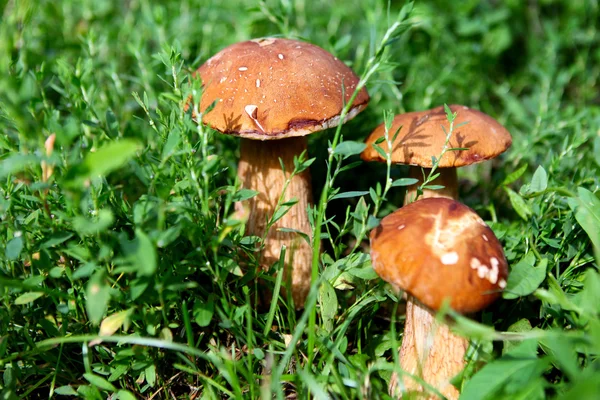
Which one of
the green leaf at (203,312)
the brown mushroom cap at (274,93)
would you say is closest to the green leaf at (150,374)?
the green leaf at (203,312)

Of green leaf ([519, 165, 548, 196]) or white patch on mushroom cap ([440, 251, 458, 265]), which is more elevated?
white patch on mushroom cap ([440, 251, 458, 265])

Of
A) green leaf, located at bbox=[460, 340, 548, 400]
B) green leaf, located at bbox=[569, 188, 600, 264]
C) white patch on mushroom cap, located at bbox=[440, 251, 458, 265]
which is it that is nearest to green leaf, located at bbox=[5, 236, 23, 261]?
white patch on mushroom cap, located at bbox=[440, 251, 458, 265]

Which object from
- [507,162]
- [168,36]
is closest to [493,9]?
[507,162]

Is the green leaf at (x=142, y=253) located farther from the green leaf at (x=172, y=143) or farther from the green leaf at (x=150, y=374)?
the green leaf at (x=150, y=374)

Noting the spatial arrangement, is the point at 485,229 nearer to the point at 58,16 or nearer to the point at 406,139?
→ the point at 406,139

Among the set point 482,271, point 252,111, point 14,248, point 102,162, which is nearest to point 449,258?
point 482,271

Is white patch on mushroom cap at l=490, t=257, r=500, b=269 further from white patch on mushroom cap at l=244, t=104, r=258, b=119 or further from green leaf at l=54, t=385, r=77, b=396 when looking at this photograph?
green leaf at l=54, t=385, r=77, b=396
